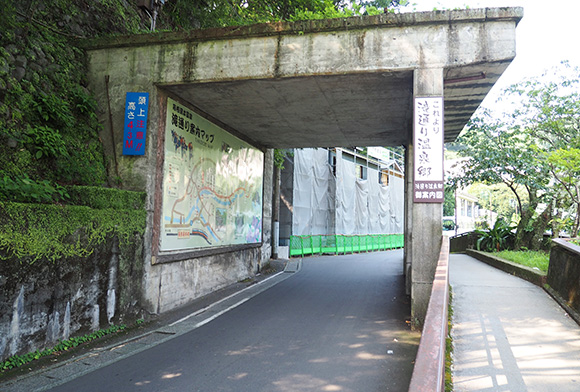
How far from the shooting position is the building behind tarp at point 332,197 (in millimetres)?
19453

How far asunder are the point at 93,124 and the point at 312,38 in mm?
4159

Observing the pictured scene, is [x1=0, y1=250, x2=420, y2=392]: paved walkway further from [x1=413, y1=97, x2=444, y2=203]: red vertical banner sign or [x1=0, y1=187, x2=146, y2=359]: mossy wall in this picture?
[x1=413, y1=97, x2=444, y2=203]: red vertical banner sign

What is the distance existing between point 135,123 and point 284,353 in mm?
4699

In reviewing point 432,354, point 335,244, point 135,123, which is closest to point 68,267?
point 135,123

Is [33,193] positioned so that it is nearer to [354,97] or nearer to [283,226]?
[354,97]

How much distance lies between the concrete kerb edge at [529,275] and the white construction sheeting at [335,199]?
8.62 metres

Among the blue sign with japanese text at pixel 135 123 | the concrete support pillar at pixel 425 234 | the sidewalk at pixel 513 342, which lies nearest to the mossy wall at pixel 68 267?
the blue sign with japanese text at pixel 135 123

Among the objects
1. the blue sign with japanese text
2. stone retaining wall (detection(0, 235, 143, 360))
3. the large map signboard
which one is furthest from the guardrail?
the blue sign with japanese text

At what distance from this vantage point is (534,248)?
14328 millimetres

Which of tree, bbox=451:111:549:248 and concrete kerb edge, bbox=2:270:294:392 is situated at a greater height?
tree, bbox=451:111:549:248

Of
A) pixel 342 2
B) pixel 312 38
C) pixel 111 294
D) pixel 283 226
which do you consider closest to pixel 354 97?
pixel 312 38

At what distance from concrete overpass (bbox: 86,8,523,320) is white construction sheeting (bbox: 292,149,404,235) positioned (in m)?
11.2

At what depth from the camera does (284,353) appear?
5.25 metres

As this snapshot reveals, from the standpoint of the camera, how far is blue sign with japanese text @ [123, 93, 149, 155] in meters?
7.17
